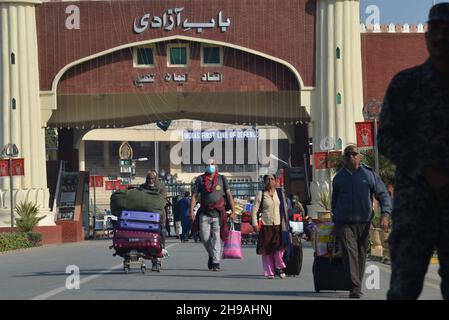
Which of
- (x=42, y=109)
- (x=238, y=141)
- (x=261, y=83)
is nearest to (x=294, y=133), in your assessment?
(x=261, y=83)

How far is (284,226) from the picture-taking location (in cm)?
1616

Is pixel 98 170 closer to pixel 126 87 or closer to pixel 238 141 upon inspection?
pixel 238 141

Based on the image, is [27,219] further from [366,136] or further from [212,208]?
[212,208]

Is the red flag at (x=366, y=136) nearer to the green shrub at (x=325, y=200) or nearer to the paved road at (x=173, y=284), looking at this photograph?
the green shrub at (x=325, y=200)

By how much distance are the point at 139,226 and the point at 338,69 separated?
81.7 ft

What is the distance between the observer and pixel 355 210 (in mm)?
12266

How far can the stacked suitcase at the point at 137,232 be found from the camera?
54.6 ft

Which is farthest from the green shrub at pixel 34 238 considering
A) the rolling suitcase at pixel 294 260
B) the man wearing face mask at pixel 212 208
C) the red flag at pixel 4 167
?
the rolling suitcase at pixel 294 260

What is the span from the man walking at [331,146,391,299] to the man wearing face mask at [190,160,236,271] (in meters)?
5.23

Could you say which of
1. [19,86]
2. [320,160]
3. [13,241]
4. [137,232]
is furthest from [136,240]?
[19,86]

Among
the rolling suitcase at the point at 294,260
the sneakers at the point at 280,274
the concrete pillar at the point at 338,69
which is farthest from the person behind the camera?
the concrete pillar at the point at 338,69

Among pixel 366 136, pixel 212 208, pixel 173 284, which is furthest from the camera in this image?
pixel 366 136

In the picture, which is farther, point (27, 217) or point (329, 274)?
point (27, 217)

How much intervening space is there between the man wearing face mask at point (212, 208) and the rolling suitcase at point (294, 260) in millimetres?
1601
